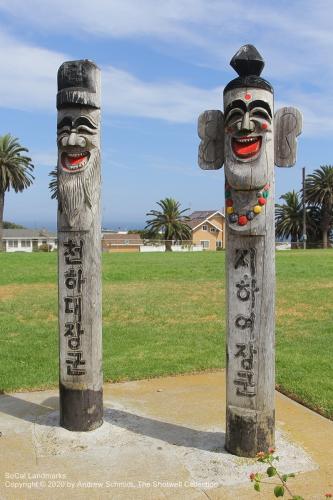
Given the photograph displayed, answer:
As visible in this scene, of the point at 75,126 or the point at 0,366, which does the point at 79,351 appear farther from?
the point at 0,366

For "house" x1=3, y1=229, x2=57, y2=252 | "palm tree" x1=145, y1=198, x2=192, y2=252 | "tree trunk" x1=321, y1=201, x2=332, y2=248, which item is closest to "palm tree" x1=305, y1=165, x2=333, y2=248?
"tree trunk" x1=321, y1=201, x2=332, y2=248

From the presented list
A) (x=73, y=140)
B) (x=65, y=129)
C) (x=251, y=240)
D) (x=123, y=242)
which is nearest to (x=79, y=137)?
(x=73, y=140)

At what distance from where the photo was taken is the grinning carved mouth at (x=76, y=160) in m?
4.70

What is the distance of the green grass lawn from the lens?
6.62 metres

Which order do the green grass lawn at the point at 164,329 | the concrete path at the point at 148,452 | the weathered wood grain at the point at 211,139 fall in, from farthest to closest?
the green grass lawn at the point at 164,329 → the weathered wood grain at the point at 211,139 → the concrete path at the point at 148,452

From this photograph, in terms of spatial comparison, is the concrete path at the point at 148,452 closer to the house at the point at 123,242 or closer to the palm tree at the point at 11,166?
the palm tree at the point at 11,166

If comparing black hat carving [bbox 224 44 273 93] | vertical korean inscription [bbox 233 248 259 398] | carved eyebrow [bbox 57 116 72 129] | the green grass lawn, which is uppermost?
black hat carving [bbox 224 44 273 93]

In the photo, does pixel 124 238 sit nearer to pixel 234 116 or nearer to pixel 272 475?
pixel 234 116

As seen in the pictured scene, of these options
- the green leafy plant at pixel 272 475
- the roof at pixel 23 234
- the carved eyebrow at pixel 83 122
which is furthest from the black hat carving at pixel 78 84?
the roof at pixel 23 234

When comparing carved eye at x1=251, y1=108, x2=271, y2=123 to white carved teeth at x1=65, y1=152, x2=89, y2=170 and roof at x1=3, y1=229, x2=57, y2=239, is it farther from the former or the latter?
roof at x1=3, y1=229, x2=57, y2=239

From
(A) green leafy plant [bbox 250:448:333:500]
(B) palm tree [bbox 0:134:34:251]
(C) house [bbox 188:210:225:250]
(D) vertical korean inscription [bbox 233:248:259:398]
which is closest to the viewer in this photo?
(A) green leafy plant [bbox 250:448:333:500]

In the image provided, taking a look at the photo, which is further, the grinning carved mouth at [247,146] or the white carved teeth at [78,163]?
the white carved teeth at [78,163]

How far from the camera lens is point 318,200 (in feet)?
146

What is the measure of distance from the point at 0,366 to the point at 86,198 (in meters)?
3.47
